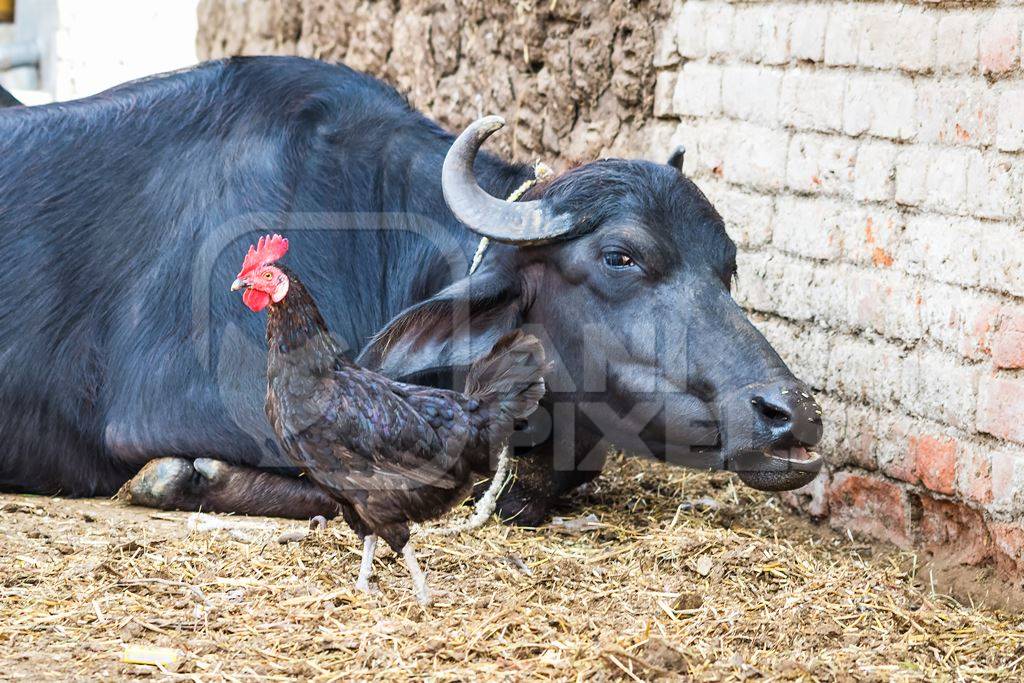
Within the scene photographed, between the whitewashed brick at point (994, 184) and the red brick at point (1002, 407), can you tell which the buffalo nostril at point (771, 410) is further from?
the whitewashed brick at point (994, 184)

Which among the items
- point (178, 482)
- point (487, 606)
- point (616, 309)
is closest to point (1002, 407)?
point (616, 309)

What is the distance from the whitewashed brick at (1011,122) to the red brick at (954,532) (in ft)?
3.45

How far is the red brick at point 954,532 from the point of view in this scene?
3.67 metres

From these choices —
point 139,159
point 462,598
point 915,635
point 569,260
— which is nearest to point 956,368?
point 915,635

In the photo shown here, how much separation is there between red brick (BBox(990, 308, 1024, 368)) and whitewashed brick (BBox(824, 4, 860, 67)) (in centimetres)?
104

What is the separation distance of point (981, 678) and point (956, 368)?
0.96 metres

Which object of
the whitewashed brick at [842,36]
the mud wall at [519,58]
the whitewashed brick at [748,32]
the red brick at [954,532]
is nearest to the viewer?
the red brick at [954,532]

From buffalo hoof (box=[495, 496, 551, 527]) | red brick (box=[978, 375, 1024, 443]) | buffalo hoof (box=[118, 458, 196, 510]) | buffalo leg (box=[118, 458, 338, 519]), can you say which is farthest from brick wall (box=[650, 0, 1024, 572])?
buffalo hoof (box=[118, 458, 196, 510])

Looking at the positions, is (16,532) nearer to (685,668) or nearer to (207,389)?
(207,389)

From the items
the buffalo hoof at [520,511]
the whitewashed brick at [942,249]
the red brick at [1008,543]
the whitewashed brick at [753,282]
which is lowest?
the buffalo hoof at [520,511]

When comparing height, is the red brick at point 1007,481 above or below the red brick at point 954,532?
above

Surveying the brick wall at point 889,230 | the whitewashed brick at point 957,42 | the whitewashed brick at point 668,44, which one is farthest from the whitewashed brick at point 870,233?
the whitewashed brick at point 668,44

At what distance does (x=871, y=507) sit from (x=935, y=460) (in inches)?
14.5

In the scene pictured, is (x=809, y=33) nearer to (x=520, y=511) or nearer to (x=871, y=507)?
(x=871, y=507)
